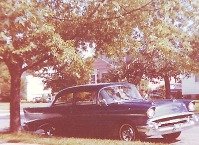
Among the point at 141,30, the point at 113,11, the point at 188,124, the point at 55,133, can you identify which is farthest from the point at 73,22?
the point at 188,124

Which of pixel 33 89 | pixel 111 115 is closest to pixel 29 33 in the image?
pixel 111 115

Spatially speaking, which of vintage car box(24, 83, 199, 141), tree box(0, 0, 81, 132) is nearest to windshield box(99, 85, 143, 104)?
vintage car box(24, 83, 199, 141)

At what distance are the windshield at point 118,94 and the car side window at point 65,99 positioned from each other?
1336mm

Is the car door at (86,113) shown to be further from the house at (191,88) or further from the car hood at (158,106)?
the house at (191,88)

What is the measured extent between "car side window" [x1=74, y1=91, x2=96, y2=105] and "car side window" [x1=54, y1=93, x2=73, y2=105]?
0.92 feet

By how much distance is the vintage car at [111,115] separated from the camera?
11789 mm

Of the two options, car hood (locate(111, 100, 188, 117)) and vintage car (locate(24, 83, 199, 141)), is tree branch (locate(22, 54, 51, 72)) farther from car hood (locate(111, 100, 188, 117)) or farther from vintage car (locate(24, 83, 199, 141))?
car hood (locate(111, 100, 188, 117))

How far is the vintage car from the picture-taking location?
11789mm

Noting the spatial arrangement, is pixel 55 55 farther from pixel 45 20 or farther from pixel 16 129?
pixel 16 129

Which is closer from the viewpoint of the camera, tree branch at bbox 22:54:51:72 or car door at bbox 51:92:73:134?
car door at bbox 51:92:73:134

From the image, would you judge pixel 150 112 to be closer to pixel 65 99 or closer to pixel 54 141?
pixel 54 141

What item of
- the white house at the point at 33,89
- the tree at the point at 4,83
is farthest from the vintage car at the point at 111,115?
the white house at the point at 33,89

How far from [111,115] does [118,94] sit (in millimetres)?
820

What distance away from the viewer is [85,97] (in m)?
13.6
